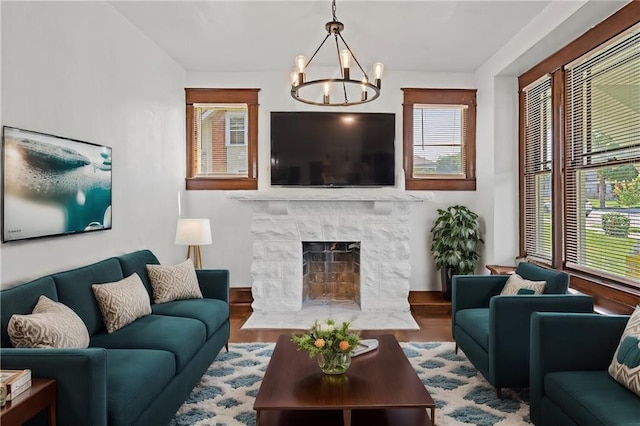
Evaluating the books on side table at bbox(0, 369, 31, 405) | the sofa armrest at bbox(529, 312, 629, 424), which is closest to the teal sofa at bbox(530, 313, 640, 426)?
the sofa armrest at bbox(529, 312, 629, 424)

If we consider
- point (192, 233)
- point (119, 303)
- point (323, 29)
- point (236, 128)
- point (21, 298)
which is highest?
point (323, 29)

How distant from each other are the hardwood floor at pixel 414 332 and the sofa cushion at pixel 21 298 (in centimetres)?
202

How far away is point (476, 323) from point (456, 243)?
79.0 inches

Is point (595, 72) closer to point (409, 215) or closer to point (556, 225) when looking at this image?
point (556, 225)

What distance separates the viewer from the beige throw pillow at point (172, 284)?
3594 millimetres

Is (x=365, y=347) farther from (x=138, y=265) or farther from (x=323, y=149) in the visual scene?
(x=323, y=149)

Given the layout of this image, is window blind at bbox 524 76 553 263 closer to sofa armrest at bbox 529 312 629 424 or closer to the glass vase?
sofa armrest at bbox 529 312 629 424

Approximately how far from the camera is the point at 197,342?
2951 mm

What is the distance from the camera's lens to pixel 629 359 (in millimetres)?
2059

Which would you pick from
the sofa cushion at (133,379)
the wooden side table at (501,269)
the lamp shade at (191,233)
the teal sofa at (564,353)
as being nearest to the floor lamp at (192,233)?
the lamp shade at (191,233)

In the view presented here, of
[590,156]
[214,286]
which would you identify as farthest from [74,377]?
[590,156]

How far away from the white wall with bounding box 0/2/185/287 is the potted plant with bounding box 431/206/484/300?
10.3 feet

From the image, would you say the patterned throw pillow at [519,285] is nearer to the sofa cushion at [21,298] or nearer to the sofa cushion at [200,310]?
the sofa cushion at [200,310]

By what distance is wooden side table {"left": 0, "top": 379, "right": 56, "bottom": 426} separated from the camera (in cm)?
156
